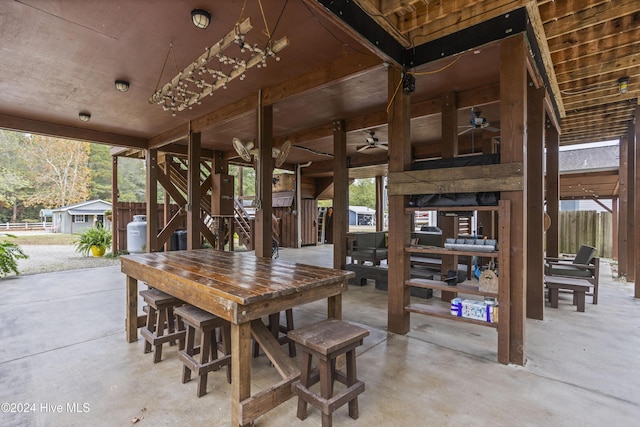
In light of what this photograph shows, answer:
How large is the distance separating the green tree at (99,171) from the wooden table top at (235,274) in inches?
893

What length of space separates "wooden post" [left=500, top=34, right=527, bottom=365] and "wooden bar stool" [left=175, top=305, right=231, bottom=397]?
7.77 feet

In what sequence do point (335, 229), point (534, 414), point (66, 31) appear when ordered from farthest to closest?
point (335, 229), point (66, 31), point (534, 414)

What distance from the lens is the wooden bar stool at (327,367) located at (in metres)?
1.78

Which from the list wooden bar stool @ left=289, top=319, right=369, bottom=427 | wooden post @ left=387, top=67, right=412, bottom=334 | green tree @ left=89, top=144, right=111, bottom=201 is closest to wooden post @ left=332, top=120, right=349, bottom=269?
wooden post @ left=387, top=67, right=412, bottom=334

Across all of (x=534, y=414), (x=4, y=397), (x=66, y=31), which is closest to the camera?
(x=534, y=414)

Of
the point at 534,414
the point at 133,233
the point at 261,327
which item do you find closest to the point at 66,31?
the point at 261,327

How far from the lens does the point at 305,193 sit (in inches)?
470

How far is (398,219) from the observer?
3264mm

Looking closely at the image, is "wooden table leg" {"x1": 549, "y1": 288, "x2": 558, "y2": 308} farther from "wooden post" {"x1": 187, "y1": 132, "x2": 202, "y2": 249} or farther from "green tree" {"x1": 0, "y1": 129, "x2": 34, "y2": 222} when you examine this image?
"green tree" {"x1": 0, "y1": 129, "x2": 34, "y2": 222}

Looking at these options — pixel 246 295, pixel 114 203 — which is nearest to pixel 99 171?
pixel 114 203

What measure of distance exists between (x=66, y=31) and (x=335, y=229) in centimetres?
472

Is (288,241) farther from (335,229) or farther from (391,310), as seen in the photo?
(391,310)

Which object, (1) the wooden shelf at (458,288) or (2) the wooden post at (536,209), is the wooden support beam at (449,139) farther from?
(1) the wooden shelf at (458,288)

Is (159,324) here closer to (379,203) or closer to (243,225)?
(243,225)
